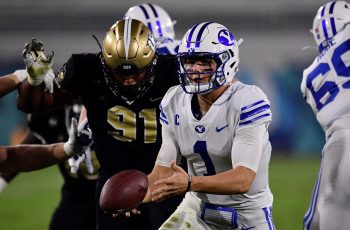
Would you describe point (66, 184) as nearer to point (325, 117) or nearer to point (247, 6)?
point (325, 117)

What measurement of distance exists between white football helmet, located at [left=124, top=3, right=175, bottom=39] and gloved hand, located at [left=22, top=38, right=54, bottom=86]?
1.72 m

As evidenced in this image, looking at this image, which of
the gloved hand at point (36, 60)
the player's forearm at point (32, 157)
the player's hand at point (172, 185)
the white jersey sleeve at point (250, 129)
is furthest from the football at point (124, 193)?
the player's forearm at point (32, 157)

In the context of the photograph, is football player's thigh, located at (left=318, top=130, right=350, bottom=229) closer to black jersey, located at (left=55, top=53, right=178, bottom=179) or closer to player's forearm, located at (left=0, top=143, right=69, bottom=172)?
black jersey, located at (left=55, top=53, right=178, bottom=179)

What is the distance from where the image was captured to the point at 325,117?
4.44 m

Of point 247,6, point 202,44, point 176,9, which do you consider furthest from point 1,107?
point 202,44

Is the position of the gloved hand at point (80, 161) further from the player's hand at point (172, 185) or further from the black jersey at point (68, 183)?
the player's hand at point (172, 185)

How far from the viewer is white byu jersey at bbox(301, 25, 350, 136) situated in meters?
4.38

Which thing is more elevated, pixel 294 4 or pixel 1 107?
pixel 294 4

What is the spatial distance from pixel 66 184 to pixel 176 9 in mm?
8248

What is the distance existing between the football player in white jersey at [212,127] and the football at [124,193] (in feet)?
1.07

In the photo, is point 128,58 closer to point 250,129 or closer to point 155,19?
point 250,129

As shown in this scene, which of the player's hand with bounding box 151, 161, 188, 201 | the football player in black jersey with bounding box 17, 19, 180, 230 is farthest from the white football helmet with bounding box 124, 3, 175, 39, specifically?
the player's hand with bounding box 151, 161, 188, 201

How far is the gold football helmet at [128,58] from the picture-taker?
4.34 m

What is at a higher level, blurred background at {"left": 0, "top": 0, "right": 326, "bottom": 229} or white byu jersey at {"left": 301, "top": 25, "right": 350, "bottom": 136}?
white byu jersey at {"left": 301, "top": 25, "right": 350, "bottom": 136}
